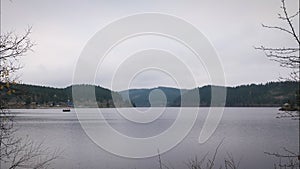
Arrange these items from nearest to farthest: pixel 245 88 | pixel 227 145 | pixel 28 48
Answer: pixel 28 48 → pixel 227 145 → pixel 245 88

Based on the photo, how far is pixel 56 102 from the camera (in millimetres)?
125375

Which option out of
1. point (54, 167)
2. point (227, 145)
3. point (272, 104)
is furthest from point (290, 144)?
point (272, 104)

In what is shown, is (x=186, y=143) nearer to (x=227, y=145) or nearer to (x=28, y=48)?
(x=227, y=145)

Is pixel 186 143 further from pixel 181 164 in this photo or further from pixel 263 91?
pixel 263 91

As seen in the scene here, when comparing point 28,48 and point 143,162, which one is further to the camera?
point 143,162

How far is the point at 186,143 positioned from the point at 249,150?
16.8 ft

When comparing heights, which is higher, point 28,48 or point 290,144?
point 28,48

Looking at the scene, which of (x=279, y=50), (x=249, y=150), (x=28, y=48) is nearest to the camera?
(x=279, y=50)

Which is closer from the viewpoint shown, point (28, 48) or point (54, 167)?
point (28, 48)

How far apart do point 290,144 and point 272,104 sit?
10738cm

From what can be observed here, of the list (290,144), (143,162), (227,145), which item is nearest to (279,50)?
(143,162)

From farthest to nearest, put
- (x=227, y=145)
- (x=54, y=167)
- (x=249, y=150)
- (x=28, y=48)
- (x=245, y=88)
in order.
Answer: (x=245, y=88)
(x=227, y=145)
(x=249, y=150)
(x=54, y=167)
(x=28, y=48)

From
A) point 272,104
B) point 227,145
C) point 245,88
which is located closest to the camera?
point 227,145

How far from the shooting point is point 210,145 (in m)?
24.1
